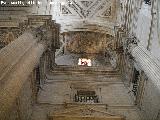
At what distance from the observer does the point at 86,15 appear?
19484 mm

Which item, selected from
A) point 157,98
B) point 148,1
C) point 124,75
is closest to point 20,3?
point 124,75

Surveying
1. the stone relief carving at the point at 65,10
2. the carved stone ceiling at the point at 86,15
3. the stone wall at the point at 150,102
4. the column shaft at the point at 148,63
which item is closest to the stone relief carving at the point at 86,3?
the carved stone ceiling at the point at 86,15

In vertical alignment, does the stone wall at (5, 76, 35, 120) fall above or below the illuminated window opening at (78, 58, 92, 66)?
above

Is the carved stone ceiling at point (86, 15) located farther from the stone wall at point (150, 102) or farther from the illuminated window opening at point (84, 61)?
the stone wall at point (150, 102)

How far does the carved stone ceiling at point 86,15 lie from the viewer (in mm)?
19297

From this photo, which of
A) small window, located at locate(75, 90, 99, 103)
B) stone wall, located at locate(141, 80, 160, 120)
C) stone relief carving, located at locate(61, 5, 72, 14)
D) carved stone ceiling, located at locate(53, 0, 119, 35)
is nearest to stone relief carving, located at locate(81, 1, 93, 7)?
carved stone ceiling, located at locate(53, 0, 119, 35)

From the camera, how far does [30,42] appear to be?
10.9m

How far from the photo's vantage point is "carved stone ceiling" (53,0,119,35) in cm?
1930

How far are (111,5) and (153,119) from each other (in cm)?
1004

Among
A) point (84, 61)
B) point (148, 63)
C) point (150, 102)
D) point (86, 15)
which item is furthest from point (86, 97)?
point (86, 15)

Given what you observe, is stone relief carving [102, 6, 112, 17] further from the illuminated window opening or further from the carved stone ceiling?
the illuminated window opening

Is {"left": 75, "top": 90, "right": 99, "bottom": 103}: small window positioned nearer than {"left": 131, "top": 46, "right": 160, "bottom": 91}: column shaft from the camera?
No

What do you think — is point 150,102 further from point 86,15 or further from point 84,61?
point 84,61

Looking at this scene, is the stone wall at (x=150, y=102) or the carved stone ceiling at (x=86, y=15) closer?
the stone wall at (x=150, y=102)
